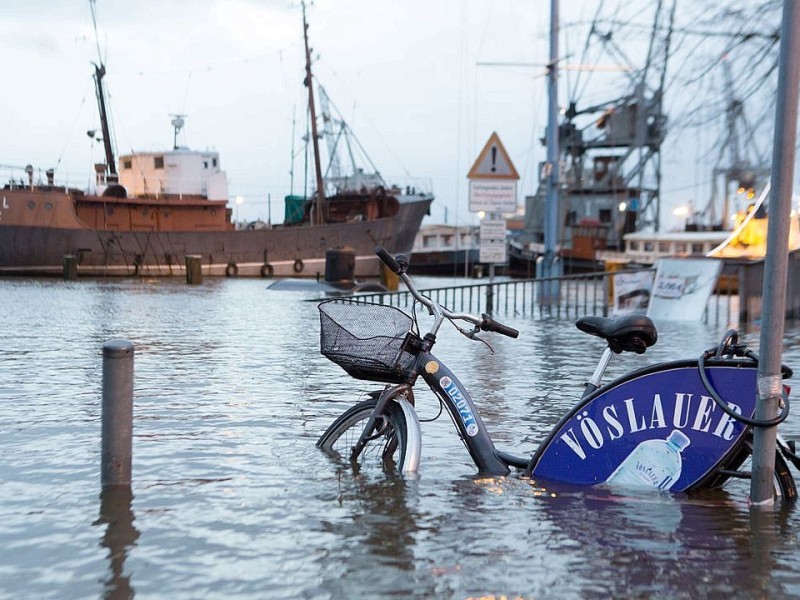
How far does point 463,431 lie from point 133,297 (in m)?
22.1

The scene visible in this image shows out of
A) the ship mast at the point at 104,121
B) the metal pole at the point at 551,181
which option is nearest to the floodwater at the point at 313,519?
the metal pole at the point at 551,181

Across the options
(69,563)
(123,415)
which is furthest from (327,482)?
(69,563)

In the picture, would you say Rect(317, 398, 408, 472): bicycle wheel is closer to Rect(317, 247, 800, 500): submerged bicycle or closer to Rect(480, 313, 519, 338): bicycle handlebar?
Rect(317, 247, 800, 500): submerged bicycle

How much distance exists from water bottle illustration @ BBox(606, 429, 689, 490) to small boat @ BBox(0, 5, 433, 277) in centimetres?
3921

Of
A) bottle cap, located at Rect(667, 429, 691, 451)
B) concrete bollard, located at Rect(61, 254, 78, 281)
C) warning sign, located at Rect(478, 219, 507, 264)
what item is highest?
warning sign, located at Rect(478, 219, 507, 264)

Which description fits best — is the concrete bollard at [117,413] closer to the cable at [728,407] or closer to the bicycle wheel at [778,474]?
the cable at [728,407]

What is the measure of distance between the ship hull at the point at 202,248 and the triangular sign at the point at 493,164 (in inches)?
1174

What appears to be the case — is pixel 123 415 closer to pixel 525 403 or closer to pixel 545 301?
pixel 525 403

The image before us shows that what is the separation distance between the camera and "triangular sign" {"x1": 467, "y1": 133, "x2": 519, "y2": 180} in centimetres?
1650

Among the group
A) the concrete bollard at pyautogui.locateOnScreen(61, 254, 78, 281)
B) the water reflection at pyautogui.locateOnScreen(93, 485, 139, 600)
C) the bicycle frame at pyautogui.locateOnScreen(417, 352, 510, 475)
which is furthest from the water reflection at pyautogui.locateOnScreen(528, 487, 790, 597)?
the concrete bollard at pyautogui.locateOnScreen(61, 254, 78, 281)

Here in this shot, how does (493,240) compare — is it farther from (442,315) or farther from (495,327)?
(495,327)

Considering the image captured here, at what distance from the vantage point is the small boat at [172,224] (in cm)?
4738

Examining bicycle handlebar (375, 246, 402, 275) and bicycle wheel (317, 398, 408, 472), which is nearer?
bicycle handlebar (375, 246, 402, 275)

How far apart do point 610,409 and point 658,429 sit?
9.6 inches
